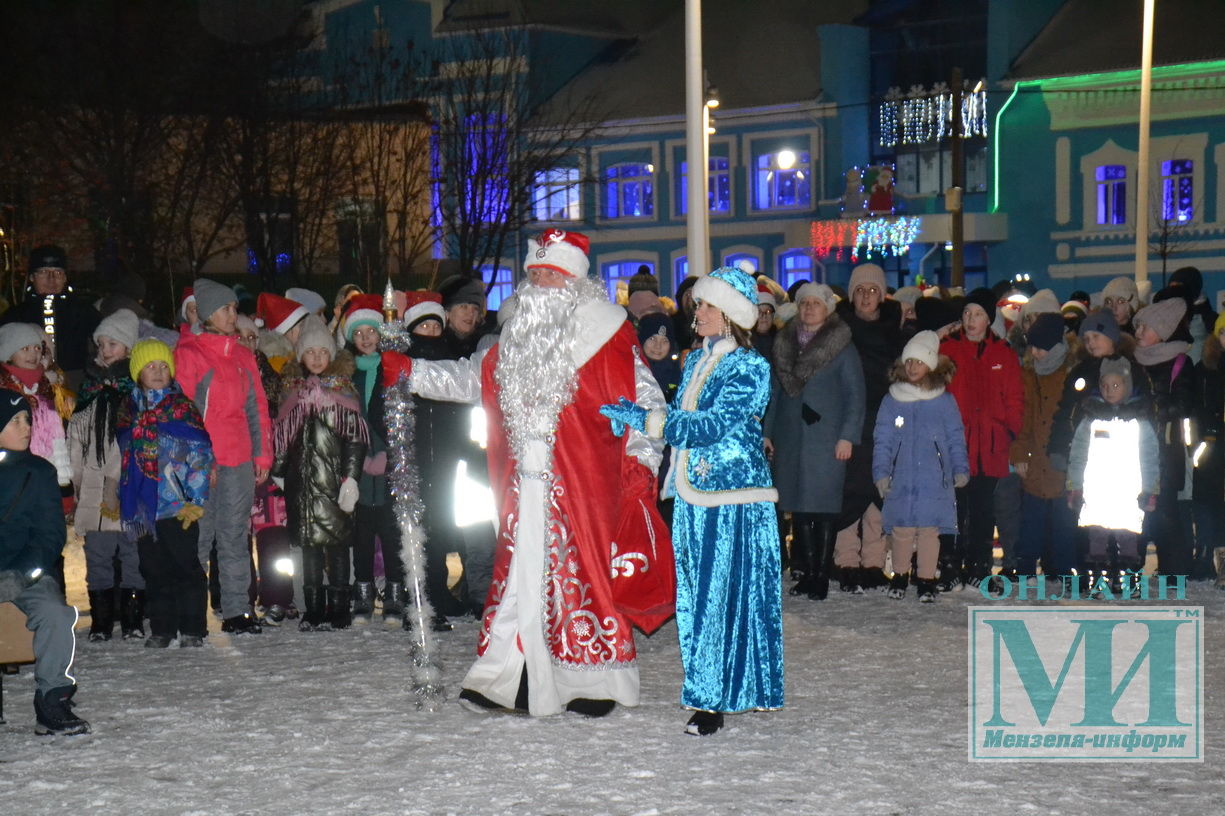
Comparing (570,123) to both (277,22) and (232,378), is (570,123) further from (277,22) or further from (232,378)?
(232,378)

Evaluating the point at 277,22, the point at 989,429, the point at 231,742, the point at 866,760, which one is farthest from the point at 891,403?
the point at 277,22

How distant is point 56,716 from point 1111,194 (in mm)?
32415

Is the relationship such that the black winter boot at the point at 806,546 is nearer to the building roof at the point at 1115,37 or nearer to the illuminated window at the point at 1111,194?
the building roof at the point at 1115,37

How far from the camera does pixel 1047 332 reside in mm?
11625

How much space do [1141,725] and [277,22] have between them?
30184 millimetres

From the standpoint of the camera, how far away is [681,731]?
7.13 metres

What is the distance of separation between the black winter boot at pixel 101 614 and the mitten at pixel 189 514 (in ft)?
2.74

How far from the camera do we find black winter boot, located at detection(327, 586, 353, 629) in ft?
32.6

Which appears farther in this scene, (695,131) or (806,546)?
(695,131)

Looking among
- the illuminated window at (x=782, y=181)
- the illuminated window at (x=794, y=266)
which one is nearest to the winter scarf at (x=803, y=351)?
the illuminated window at (x=794, y=266)

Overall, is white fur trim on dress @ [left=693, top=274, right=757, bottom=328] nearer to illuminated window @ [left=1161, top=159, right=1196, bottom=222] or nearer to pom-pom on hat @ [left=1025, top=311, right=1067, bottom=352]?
pom-pom on hat @ [left=1025, top=311, right=1067, bottom=352]

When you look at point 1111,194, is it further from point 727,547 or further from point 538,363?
point 727,547

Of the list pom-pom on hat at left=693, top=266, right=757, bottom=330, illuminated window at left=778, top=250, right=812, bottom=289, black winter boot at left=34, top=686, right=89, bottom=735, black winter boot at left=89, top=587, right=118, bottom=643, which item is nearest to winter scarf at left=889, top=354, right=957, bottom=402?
pom-pom on hat at left=693, top=266, right=757, bottom=330

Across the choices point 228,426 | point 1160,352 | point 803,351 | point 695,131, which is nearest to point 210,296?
point 228,426
